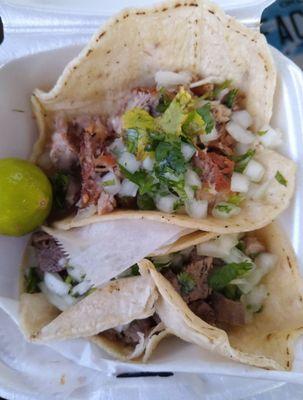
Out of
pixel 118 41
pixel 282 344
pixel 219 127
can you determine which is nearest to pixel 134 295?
pixel 282 344

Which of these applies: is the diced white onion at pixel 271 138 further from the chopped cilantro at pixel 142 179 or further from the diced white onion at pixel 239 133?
the chopped cilantro at pixel 142 179

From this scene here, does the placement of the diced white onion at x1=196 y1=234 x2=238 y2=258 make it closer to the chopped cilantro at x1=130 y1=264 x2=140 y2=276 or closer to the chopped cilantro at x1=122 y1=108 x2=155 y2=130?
the chopped cilantro at x1=130 y1=264 x2=140 y2=276

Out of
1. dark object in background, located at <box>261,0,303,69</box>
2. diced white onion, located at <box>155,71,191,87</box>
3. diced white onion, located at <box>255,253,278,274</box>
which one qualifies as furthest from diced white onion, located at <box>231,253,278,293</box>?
dark object in background, located at <box>261,0,303,69</box>

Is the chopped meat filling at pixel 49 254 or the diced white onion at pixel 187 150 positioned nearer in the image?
the diced white onion at pixel 187 150

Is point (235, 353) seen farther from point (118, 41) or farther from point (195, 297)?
point (118, 41)

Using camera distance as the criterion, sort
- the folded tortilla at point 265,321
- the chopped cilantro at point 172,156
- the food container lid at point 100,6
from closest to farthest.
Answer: the folded tortilla at point 265,321 → the chopped cilantro at point 172,156 → the food container lid at point 100,6

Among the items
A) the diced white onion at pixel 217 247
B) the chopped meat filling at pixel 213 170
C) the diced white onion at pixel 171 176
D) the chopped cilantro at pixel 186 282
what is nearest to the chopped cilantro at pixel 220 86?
the chopped meat filling at pixel 213 170

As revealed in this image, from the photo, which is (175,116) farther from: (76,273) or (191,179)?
(76,273)
